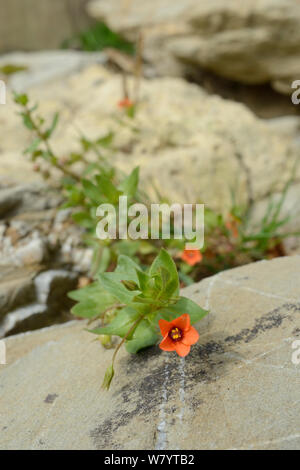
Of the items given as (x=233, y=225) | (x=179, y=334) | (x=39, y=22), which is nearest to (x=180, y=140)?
(x=233, y=225)

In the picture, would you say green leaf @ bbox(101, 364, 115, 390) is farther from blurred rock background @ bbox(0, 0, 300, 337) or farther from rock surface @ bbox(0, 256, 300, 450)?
blurred rock background @ bbox(0, 0, 300, 337)

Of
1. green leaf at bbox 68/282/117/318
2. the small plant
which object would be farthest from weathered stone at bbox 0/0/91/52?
the small plant

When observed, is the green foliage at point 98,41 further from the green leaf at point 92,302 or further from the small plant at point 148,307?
the small plant at point 148,307

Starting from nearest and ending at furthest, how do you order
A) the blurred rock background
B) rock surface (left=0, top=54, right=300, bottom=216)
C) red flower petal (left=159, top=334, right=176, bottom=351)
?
red flower petal (left=159, top=334, right=176, bottom=351), the blurred rock background, rock surface (left=0, top=54, right=300, bottom=216)

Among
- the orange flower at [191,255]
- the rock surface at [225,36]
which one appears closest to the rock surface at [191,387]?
the orange flower at [191,255]

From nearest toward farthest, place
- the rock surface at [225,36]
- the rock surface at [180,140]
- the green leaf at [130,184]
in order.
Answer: the green leaf at [130,184] < the rock surface at [180,140] < the rock surface at [225,36]

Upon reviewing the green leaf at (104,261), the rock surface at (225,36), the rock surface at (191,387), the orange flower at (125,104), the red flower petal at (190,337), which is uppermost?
the rock surface at (225,36)

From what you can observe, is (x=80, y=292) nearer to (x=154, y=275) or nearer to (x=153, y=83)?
(x=154, y=275)

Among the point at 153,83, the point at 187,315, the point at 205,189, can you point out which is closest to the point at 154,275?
the point at 187,315
